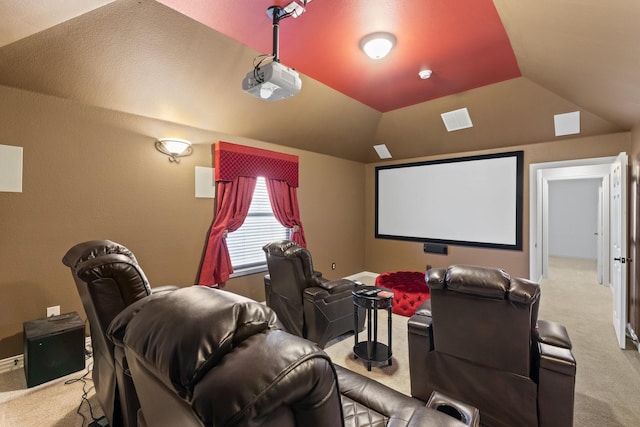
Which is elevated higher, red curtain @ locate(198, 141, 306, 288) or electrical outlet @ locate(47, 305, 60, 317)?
red curtain @ locate(198, 141, 306, 288)

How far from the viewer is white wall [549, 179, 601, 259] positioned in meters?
8.28

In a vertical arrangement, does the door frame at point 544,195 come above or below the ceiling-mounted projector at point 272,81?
below

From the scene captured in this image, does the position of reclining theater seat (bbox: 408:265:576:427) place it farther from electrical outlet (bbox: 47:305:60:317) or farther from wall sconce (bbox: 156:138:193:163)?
electrical outlet (bbox: 47:305:60:317)

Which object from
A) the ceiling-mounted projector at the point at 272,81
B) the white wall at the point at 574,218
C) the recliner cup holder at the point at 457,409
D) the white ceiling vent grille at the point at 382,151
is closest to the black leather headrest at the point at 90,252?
the ceiling-mounted projector at the point at 272,81

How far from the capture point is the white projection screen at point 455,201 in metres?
4.84

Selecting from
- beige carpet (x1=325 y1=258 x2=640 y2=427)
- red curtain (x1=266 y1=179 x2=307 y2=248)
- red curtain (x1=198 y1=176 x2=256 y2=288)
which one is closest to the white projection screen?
beige carpet (x1=325 y1=258 x2=640 y2=427)

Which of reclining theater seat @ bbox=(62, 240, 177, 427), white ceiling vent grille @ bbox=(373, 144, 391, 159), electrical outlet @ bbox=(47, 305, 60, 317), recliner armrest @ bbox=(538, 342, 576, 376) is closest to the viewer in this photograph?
reclining theater seat @ bbox=(62, 240, 177, 427)

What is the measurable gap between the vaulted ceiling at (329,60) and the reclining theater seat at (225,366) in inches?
92.3

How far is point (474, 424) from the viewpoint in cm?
117

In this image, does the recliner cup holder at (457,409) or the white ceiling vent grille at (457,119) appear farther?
the white ceiling vent grille at (457,119)

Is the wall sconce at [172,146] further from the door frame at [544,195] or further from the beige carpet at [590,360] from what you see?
the door frame at [544,195]

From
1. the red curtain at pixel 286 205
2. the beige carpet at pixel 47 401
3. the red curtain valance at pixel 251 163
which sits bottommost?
the beige carpet at pixel 47 401

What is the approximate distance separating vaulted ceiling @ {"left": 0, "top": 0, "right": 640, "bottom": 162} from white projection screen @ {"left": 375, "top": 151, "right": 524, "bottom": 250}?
815 mm

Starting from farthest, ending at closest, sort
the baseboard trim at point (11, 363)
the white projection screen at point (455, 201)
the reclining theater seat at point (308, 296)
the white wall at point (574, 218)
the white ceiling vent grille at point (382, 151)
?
the white wall at point (574, 218)
the white ceiling vent grille at point (382, 151)
the white projection screen at point (455, 201)
the reclining theater seat at point (308, 296)
the baseboard trim at point (11, 363)
